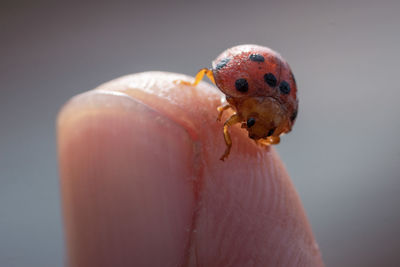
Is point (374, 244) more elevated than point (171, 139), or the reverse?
point (171, 139)

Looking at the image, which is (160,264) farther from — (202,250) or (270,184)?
(270,184)

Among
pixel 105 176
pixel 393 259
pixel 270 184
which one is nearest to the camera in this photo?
pixel 105 176

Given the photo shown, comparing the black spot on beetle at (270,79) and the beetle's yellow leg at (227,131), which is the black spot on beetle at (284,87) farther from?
the beetle's yellow leg at (227,131)

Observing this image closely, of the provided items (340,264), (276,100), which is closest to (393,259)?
(340,264)

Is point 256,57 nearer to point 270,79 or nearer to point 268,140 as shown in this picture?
point 270,79

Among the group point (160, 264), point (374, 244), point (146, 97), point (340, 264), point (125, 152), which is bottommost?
point (340, 264)

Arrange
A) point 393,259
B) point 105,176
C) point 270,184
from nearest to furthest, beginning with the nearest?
point 105,176 → point 270,184 → point 393,259

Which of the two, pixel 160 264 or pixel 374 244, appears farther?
pixel 374 244
